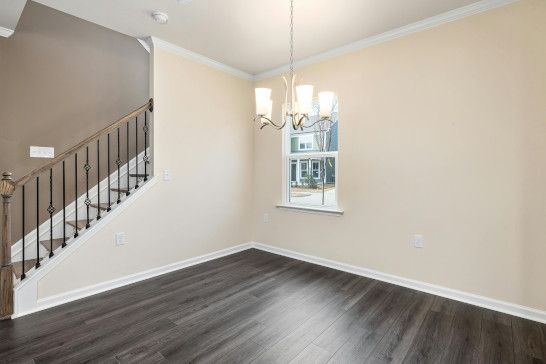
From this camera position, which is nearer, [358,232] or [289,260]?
[358,232]

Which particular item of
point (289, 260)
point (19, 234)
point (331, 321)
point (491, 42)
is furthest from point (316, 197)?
point (19, 234)

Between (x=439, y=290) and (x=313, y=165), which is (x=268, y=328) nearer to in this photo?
(x=439, y=290)

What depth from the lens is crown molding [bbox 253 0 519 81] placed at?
249 centimetres

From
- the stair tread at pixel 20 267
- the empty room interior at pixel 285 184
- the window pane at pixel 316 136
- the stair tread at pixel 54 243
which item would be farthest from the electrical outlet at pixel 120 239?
the window pane at pixel 316 136

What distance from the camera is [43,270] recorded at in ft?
7.97

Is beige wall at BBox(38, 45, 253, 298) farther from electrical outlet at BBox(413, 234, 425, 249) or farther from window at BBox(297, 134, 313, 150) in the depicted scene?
electrical outlet at BBox(413, 234, 425, 249)

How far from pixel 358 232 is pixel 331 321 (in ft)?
4.17

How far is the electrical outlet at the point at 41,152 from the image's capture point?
3.08m

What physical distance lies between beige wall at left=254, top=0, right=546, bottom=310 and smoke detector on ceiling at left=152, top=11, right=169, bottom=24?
73.8 inches

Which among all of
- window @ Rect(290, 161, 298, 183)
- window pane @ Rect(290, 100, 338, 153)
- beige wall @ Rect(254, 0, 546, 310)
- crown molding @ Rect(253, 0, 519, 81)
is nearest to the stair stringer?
window @ Rect(290, 161, 298, 183)

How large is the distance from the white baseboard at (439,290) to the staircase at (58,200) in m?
2.45

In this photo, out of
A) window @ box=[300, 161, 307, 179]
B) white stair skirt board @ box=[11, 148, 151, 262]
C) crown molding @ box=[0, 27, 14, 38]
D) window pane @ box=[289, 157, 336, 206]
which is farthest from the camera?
window @ box=[300, 161, 307, 179]

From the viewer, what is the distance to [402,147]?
297 cm

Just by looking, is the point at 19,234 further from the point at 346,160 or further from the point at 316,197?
the point at 346,160
